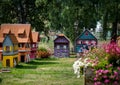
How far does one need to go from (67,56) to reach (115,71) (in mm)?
29902

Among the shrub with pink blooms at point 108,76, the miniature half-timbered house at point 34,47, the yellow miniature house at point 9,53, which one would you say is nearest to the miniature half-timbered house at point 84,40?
the miniature half-timbered house at point 34,47

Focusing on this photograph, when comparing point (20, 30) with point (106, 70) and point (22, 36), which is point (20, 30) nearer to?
point (22, 36)

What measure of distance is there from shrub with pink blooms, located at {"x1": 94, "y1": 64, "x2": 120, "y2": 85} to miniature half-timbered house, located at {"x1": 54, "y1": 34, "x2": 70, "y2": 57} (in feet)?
98.5

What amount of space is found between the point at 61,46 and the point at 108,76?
30735 mm

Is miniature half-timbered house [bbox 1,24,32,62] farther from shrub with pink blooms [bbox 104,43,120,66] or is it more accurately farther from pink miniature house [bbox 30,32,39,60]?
shrub with pink blooms [bbox 104,43,120,66]

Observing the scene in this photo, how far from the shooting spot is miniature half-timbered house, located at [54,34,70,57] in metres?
41.2

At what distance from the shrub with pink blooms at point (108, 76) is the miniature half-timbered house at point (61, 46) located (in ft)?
98.5

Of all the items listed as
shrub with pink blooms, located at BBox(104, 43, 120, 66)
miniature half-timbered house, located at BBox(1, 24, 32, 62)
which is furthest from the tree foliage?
shrub with pink blooms, located at BBox(104, 43, 120, 66)

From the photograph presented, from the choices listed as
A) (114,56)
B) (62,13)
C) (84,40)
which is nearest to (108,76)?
(114,56)

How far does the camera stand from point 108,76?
35.8ft

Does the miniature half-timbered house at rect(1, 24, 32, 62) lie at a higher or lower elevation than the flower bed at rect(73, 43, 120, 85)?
higher

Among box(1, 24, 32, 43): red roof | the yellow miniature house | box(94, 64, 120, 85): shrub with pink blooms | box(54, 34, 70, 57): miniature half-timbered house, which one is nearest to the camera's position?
box(94, 64, 120, 85): shrub with pink blooms

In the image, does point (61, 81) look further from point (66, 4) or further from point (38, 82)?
point (66, 4)

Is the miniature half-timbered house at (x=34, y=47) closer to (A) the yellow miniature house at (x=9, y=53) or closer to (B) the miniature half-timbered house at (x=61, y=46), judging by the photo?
(B) the miniature half-timbered house at (x=61, y=46)
